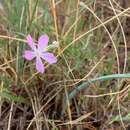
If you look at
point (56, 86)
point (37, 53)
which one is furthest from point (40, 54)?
point (56, 86)

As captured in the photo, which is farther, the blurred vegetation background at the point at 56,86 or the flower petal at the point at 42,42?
the blurred vegetation background at the point at 56,86

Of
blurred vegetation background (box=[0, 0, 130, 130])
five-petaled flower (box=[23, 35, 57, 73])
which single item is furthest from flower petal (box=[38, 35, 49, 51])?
blurred vegetation background (box=[0, 0, 130, 130])

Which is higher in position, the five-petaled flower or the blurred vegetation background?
the five-petaled flower

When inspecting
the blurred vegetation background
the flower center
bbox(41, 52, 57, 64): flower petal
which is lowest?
the blurred vegetation background

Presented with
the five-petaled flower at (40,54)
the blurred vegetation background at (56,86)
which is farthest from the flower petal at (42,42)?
the blurred vegetation background at (56,86)

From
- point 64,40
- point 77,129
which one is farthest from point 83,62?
point 77,129

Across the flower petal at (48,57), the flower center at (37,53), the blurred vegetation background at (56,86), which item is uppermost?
the flower center at (37,53)

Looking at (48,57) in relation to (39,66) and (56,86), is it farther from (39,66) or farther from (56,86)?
(56,86)

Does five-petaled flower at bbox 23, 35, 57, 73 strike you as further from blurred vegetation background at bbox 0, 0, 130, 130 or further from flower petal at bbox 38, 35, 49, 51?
blurred vegetation background at bbox 0, 0, 130, 130

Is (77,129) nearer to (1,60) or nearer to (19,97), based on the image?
(19,97)

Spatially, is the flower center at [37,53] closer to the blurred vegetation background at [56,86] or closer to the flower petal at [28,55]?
the flower petal at [28,55]

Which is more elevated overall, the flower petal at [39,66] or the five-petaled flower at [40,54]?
the five-petaled flower at [40,54]
